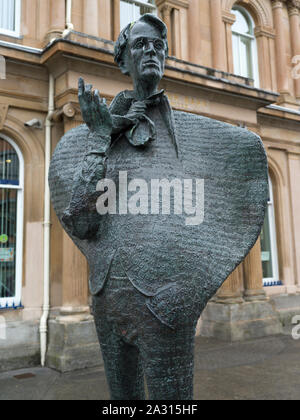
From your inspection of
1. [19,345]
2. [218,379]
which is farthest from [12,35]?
[218,379]

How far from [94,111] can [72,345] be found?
550 cm

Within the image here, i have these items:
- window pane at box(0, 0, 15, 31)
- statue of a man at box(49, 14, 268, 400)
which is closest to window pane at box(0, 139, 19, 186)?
window pane at box(0, 0, 15, 31)

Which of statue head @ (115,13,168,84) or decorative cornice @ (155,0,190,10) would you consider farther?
decorative cornice @ (155,0,190,10)

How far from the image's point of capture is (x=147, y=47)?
5.95 feet

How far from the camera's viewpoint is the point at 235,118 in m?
9.62

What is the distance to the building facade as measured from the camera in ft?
22.6

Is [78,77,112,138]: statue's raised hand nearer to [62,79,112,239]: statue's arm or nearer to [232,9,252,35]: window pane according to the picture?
[62,79,112,239]: statue's arm

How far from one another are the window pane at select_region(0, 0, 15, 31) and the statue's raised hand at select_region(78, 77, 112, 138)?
294 inches

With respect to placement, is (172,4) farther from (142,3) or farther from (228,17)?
(228,17)

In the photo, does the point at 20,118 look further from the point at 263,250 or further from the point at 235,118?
the point at 263,250

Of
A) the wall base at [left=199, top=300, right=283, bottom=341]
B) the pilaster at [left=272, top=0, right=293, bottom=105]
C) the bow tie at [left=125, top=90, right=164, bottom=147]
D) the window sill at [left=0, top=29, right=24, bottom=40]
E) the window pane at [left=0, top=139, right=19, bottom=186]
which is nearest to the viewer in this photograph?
the bow tie at [left=125, top=90, right=164, bottom=147]

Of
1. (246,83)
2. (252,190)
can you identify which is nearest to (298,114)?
(246,83)

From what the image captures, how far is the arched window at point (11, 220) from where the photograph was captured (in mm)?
7184
